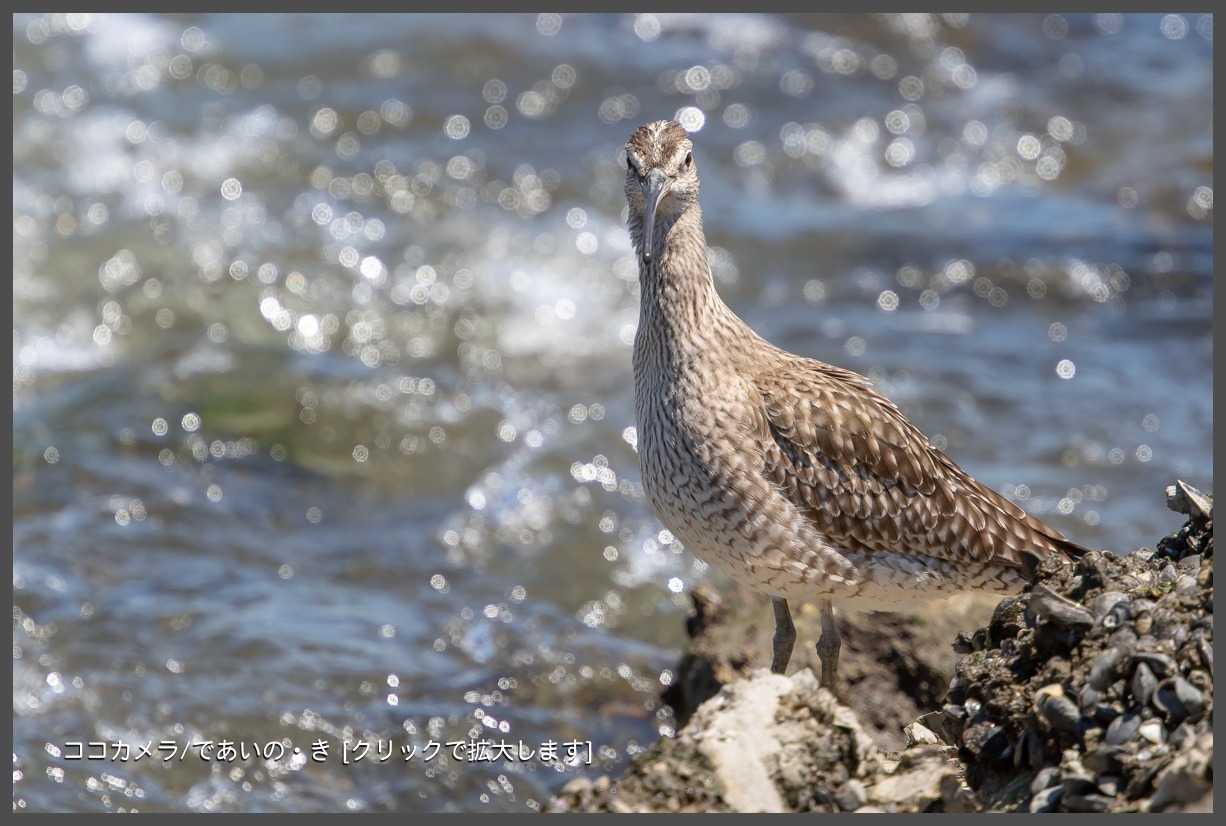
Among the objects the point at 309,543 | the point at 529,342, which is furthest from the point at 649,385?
the point at 529,342

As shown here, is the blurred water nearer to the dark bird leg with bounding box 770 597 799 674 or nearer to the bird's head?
the dark bird leg with bounding box 770 597 799 674

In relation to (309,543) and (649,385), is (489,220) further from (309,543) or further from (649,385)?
(649,385)

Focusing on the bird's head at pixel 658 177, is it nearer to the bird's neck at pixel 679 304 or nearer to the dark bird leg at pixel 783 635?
the bird's neck at pixel 679 304

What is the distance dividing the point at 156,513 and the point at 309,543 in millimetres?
1142

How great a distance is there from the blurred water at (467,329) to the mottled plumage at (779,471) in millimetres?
1952

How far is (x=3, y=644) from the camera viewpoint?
821cm

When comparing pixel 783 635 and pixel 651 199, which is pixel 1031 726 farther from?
pixel 651 199

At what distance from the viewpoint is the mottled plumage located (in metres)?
5.89

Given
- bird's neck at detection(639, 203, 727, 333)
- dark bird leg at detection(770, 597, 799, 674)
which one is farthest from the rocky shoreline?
bird's neck at detection(639, 203, 727, 333)

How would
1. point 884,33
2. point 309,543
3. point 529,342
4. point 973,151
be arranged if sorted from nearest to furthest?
point 309,543 → point 529,342 → point 973,151 → point 884,33

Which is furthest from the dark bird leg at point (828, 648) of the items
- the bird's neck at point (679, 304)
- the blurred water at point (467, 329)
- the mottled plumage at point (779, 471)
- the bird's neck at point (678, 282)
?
the blurred water at point (467, 329)

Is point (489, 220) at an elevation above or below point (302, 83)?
below

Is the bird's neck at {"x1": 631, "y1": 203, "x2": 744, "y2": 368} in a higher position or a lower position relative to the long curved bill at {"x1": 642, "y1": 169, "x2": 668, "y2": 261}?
lower

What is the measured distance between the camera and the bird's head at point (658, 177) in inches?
237
